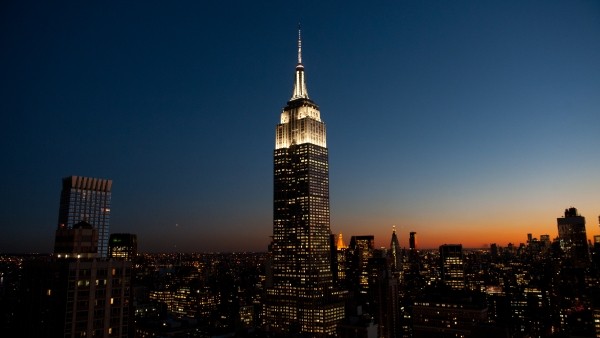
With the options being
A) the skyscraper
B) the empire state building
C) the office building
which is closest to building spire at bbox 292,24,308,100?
the empire state building

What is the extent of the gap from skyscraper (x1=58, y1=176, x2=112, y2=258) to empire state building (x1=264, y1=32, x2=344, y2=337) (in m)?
59.0

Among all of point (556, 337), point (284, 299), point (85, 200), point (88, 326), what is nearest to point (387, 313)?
point (284, 299)

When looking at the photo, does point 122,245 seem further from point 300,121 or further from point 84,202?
point 300,121

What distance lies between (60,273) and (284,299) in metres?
115

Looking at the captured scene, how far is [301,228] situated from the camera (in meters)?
159

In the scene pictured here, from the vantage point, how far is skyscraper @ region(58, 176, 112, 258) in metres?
134

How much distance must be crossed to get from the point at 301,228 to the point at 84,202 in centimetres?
7077

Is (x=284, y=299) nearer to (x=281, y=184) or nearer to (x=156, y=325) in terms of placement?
(x=281, y=184)

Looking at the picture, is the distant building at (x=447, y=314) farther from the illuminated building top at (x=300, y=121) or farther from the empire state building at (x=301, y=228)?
the illuminated building top at (x=300, y=121)

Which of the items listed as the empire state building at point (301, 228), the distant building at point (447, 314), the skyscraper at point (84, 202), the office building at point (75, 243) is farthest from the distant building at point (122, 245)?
the office building at point (75, 243)

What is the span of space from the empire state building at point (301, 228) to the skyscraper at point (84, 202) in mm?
58968

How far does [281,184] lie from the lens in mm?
168375

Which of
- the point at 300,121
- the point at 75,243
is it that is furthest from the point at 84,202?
the point at 75,243

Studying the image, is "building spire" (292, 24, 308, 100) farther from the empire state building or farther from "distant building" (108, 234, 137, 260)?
"distant building" (108, 234, 137, 260)
